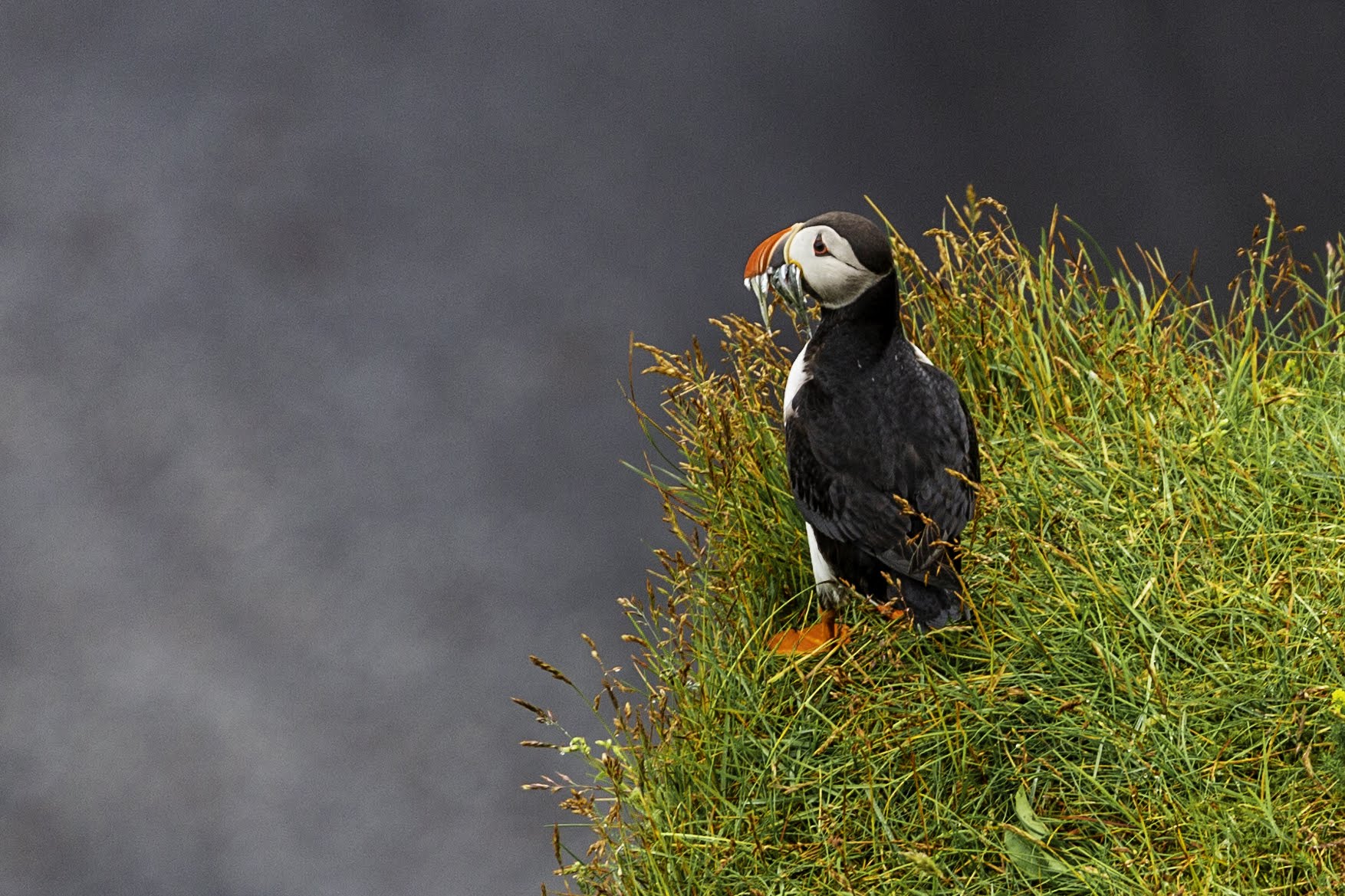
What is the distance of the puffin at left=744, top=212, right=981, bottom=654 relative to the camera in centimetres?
382

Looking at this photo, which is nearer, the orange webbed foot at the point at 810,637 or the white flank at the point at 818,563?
the white flank at the point at 818,563

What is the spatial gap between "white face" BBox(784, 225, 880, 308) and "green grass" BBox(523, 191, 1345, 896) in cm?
56

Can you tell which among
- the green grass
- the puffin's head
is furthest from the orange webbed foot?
the puffin's head

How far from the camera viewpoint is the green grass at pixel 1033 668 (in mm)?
3598

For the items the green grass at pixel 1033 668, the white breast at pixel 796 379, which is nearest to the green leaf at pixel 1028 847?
the green grass at pixel 1033 668

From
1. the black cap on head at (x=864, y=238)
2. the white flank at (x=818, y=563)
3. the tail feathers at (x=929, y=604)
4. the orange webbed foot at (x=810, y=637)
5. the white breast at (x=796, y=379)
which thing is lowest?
the tail feathers at (x=929, y=604)

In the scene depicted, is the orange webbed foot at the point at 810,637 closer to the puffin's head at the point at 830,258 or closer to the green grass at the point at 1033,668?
the green grass at the point at 1033,668

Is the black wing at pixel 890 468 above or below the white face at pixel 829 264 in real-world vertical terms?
below

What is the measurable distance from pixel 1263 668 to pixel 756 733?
1.37 metres

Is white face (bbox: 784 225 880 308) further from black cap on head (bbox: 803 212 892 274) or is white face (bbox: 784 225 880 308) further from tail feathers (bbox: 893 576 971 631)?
tail feathers (bbox: 893 576 971 631)

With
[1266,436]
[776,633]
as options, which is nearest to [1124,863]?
[776,633]

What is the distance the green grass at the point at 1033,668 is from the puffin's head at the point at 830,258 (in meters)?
0.49

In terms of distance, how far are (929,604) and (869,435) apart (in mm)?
487

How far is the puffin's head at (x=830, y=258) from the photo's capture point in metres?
3.91
